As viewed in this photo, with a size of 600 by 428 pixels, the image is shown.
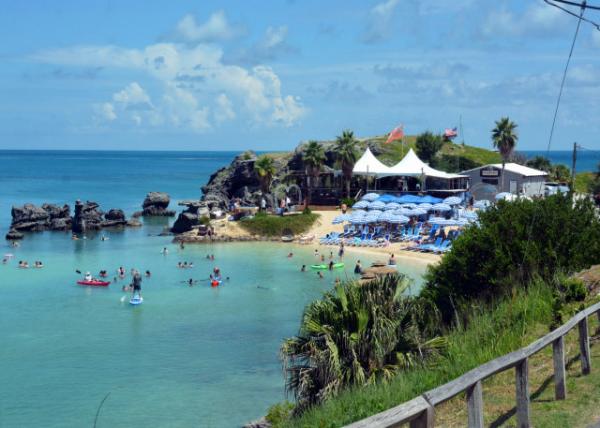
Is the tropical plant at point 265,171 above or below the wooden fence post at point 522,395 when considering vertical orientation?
above

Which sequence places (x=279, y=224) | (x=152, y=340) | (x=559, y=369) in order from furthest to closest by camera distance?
(x=279, y=224), (x=152, y=340), (x=559, y=369)

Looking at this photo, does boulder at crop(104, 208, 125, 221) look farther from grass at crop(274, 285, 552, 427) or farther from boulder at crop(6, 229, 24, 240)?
grass at crop(274, 285, 552, 427)

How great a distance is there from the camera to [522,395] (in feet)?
23.6

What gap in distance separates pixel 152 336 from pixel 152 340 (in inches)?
27.7

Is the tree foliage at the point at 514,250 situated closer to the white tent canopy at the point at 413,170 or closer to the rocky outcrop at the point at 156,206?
the white tent canopy at the point at 413,170

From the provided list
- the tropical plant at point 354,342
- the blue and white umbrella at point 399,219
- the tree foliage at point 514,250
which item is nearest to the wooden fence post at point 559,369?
the tropical plant at point 354,342

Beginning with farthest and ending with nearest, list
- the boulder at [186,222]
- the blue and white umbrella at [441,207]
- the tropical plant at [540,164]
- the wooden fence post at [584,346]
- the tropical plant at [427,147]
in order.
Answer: the tropical plant at [427,147] < the tropical plant at [540,164] < the boulder at [186,222] < the blue and white umbrella at [441,207] < the wooden fence post at [584,346]

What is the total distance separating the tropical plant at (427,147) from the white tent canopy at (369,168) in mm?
14722

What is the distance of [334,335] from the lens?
44.7ft

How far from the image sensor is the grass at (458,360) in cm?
855

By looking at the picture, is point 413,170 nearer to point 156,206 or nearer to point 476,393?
point 156,206

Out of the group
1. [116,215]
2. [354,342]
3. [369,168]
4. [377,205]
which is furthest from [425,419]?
[116,215]

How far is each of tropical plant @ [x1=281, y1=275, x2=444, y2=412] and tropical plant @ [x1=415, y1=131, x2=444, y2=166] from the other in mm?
67506

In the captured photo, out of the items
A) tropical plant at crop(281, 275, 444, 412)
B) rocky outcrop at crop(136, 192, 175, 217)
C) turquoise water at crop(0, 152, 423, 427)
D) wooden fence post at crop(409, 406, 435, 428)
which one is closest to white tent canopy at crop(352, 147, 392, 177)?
turquoise water at crop(0, 152, 423, 427)
